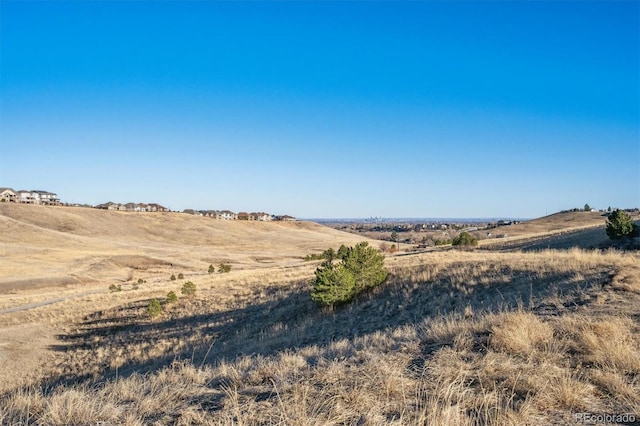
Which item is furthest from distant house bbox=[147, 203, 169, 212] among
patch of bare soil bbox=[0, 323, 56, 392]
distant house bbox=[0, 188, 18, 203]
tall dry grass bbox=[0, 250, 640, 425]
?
tall dry grass bbox=[0, 250, 640, 425]

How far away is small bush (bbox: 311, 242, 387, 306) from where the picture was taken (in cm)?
2019

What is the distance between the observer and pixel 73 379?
1800cm

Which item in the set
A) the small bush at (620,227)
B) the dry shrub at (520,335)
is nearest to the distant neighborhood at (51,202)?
the small bush at (620,227)

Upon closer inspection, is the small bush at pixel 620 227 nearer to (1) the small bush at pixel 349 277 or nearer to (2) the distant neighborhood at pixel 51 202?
(1) the small bush at pixel 349 277

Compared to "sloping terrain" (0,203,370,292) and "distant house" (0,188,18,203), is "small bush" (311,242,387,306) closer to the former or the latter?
"sloping terrain" (0,203,370,292)

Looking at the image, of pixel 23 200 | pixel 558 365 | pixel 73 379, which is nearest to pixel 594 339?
pixel 558 365

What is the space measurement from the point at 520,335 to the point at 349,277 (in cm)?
1490

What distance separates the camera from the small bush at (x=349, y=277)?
20.2 metres

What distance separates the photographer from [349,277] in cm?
2095

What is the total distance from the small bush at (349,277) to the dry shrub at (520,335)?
44.6ft

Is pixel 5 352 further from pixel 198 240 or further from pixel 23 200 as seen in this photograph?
pixel 23 200
